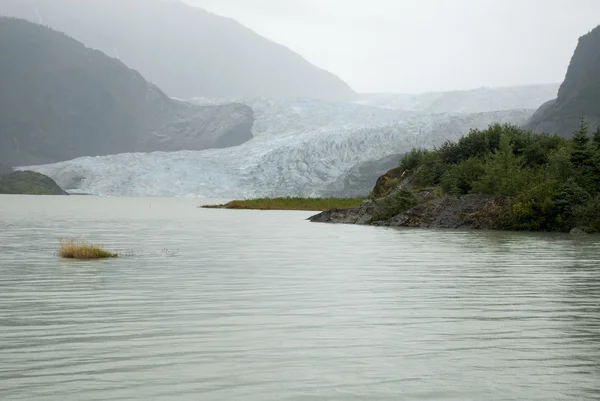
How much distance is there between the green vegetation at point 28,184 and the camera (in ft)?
392

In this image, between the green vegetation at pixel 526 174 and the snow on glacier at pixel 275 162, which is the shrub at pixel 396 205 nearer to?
the green vegetation at pixel 526 174

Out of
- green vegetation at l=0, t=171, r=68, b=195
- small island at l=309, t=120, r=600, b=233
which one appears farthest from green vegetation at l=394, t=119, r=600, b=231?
green vegetation at l=0, t=171, r=68, b=195

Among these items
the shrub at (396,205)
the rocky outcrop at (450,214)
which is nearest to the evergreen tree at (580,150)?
the rocky outcrop at (450,214)

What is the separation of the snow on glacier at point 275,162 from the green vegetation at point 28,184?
35.4ft

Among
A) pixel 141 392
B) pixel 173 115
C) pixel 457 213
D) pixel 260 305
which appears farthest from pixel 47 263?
pixel 173 115

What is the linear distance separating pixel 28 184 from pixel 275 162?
1752 inches

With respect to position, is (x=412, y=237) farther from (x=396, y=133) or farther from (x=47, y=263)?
(x=396, y=133)

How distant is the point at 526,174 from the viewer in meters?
43.8

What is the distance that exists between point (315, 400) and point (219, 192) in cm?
9905

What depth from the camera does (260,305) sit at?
1223cm

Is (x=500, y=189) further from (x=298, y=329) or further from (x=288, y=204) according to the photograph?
(x=298, y=329)

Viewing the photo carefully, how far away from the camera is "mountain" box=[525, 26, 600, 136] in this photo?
107938 mm

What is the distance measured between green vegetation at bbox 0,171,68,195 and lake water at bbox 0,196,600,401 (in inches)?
4082

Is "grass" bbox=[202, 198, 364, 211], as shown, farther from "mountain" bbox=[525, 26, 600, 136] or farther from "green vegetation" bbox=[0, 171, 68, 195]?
"green vegetation" bbox=[0, 171, 68, 195]
